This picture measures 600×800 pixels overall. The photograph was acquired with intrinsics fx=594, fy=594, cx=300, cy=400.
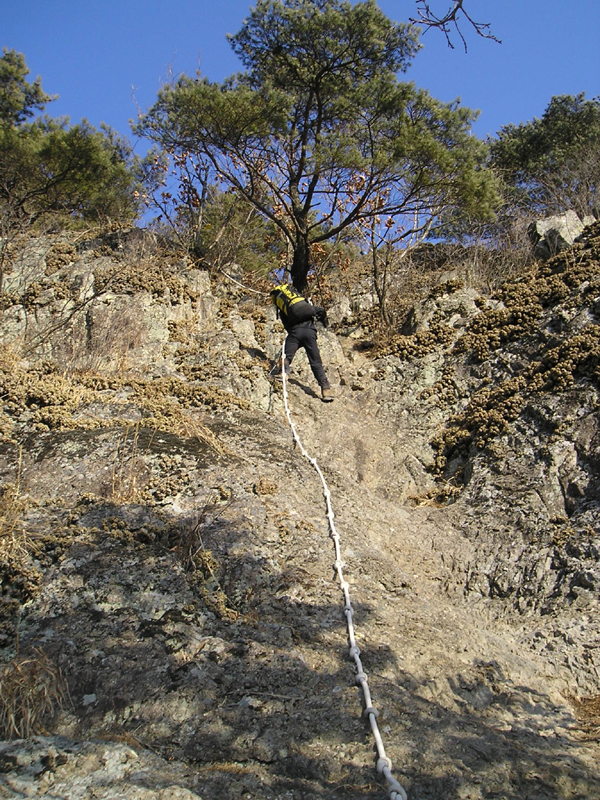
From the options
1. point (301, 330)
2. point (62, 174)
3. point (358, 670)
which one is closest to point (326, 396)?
point (301, 330)

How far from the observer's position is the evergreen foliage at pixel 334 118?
30.6ft

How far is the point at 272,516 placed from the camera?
5703 millimetres

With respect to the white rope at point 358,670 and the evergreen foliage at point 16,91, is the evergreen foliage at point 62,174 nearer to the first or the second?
the evergreen foliage at point 16,91

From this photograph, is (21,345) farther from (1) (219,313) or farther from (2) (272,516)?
(2) (272,516)

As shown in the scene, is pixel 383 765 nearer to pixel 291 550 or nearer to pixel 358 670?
pixel 358 670

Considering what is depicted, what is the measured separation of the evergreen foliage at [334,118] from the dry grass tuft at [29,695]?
7785 millimetres

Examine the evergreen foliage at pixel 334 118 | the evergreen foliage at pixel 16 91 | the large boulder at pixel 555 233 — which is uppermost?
the evergreen foliage at pixel 16 91

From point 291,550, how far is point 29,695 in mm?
2526

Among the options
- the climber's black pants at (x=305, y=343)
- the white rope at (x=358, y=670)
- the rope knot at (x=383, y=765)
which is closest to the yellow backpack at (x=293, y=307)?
the climber's black pants at (x=305, y=343)

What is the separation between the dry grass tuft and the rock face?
0.05ft

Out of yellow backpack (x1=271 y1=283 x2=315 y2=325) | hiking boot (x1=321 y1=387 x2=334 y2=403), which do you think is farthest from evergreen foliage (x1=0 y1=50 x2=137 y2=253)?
hiking boot (x1=321 y1=387 x2=334 y2=403)

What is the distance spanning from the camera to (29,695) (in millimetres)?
3271

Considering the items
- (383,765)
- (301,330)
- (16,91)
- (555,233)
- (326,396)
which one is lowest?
(383,765)

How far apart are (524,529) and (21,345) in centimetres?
737
